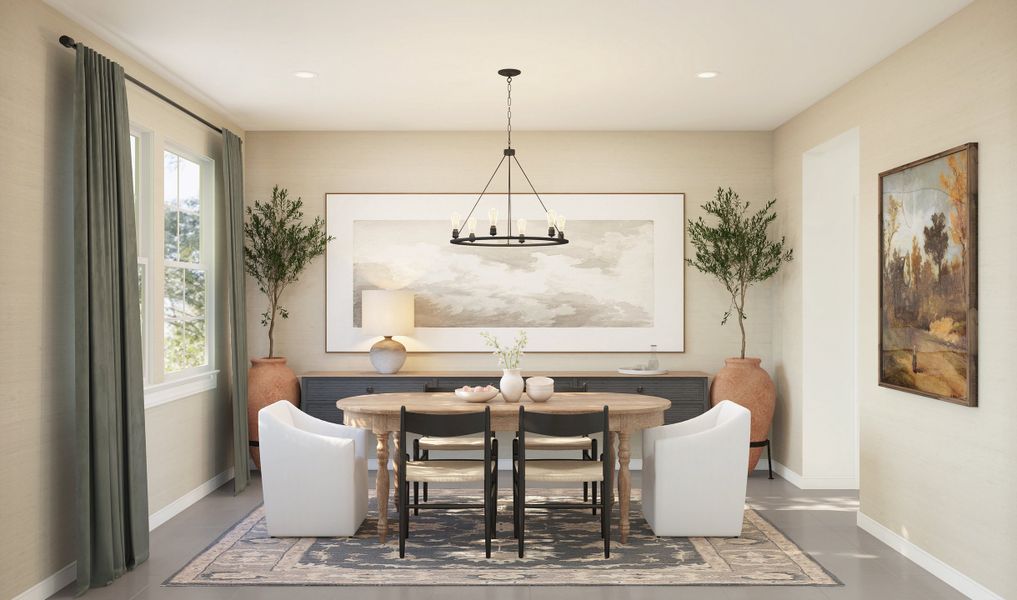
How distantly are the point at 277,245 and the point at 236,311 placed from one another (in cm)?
76

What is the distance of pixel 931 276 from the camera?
14.0 feet

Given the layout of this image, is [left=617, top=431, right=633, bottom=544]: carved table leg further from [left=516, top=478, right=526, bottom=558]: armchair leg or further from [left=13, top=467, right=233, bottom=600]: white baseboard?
[left=13, top=467, right=233, bottom=600]: white baseboard

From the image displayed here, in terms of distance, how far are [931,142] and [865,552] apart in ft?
7.55

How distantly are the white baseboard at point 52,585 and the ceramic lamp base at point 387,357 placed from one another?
2.88m

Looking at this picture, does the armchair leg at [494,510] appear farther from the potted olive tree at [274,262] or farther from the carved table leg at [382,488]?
the potted olive tree at [274,262]

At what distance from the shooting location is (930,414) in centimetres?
429

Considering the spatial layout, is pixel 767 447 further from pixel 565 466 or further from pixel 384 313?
pixel 384 313

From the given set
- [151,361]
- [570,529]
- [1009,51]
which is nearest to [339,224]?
[151,361]

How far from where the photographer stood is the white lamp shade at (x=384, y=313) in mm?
6484

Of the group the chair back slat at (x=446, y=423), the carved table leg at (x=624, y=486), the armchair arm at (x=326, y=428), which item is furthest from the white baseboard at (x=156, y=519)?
the carved table leg at (x=624, y=486)

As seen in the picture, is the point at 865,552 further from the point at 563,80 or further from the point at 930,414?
the point at 563,80

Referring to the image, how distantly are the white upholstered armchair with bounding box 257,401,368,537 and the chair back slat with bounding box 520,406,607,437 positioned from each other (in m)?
1.14

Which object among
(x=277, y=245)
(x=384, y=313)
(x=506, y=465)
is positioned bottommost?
(x=506, y=465)

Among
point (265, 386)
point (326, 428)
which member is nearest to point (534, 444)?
point (326, 428)
